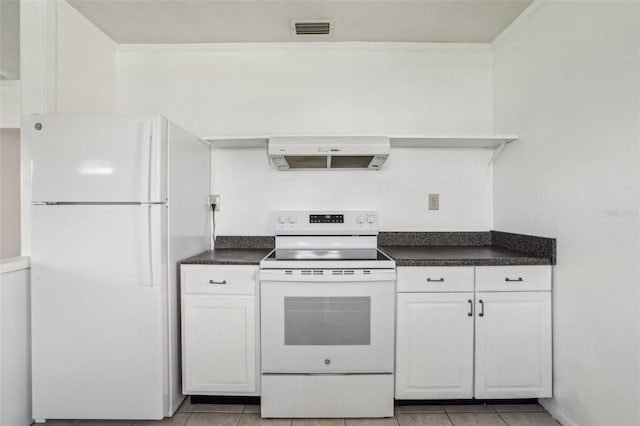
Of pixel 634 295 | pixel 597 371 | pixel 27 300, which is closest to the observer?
pixel 634 295

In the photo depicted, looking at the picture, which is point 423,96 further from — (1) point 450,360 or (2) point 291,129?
(1) point 450,360

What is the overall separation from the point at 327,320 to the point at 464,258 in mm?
880

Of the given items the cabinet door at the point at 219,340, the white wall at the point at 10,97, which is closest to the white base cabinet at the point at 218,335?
the cabinet door at the point at 219,340

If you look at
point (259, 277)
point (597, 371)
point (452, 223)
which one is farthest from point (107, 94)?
point (597, 371)

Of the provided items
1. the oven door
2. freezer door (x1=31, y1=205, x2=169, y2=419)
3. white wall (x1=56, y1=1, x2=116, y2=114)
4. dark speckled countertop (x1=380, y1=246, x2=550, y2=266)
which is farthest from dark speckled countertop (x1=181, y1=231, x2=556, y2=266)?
A: white wall (x1=56, y1=1, x2=116, y2=114)

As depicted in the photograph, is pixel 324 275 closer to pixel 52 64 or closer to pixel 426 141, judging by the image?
pixel 426 141

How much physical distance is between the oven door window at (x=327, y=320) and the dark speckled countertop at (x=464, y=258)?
37 centimetres

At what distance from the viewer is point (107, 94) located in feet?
8.15

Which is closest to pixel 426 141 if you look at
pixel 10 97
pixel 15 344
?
pixel 15 344

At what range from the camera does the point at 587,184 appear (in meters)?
1.63

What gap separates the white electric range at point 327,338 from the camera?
73.1 inches

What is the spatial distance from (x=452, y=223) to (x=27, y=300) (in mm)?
2763

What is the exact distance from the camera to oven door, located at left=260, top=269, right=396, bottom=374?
6.11 ft

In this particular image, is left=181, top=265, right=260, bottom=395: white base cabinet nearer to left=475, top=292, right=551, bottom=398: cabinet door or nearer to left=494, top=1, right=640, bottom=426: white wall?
left=475, top=292, right=551, bottom=398: cabinet door
